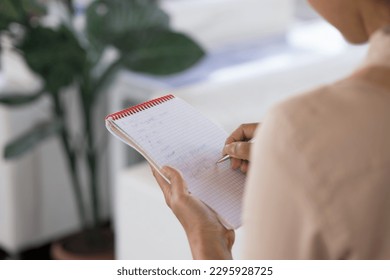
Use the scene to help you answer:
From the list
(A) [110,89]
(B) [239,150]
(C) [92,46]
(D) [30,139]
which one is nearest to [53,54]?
(C) [92,46]

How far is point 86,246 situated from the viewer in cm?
336

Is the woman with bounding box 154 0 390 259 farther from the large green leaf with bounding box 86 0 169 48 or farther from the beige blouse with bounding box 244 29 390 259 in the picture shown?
the large green leaf with bounding box 86 0 169 48

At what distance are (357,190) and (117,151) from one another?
265 centimetres

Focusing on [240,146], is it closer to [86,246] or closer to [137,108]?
[137,108]

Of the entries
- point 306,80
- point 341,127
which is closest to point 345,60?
point 306,80

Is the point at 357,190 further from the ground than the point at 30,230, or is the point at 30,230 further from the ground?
the point at 357,190

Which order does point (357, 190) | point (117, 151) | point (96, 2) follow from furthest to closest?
point (117, 151) → point (96, 2) → point (357, 190)

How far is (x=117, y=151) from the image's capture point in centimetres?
337

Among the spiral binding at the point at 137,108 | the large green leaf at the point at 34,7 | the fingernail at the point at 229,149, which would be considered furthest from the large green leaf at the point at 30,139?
the fingernail at the point at 229,149

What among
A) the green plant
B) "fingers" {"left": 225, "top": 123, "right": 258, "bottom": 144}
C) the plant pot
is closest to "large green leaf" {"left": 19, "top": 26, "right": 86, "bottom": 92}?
the green plant

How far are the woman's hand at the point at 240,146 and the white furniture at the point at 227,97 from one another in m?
0.92

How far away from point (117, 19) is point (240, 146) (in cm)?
184

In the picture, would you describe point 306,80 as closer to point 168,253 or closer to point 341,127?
point 168,253

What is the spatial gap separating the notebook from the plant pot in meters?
2.01
